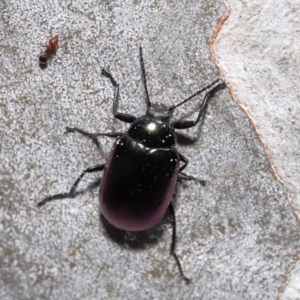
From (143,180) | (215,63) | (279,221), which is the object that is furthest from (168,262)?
(215,63)

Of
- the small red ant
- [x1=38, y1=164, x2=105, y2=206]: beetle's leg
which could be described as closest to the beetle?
[x1=38, y1=164, x2=105, y2=206]: beetle's leg

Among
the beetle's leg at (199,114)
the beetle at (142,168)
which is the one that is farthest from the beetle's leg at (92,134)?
the beetle's leg at (199,114)

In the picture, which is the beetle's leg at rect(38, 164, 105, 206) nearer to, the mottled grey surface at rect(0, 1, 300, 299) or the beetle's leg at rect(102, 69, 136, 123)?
the mottled grey surface at rect(0, 1, 300, 299)

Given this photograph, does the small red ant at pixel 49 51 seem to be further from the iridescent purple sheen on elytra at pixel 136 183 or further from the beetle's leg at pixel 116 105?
the iridescent purple sheen on elytra at pixel 136 183

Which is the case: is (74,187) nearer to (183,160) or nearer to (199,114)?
(183,160)

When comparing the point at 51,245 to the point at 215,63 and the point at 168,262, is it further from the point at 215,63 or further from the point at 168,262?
the point at 215,63
